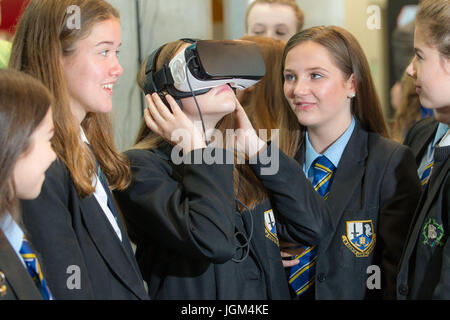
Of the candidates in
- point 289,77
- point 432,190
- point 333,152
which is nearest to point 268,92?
point 289,77

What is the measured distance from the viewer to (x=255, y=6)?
2.61m

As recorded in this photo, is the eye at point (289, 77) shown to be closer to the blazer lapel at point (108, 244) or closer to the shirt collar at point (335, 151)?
the shirt collar at point (335, 151)

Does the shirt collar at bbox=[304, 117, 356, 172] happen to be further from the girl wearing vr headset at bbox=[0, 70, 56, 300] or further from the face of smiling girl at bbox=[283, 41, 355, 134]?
the girl wearing vr headset at bbox=[0, 70, 56, 300]

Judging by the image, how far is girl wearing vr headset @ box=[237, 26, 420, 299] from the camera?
1464 mm

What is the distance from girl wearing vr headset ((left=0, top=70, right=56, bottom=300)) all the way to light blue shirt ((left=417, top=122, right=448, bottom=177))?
3.97ft

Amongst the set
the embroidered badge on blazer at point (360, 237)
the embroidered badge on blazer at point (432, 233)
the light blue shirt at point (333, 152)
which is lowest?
the embroidered badge on blazer at point (360, 237)

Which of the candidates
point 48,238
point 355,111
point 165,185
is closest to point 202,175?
point 165,185

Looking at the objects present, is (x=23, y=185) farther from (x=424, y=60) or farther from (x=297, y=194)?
(x=424, y=60)

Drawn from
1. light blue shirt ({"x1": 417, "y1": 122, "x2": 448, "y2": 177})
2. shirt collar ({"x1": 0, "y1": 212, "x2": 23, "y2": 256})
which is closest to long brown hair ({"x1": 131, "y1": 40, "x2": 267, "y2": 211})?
shirt collar ({"x1": 0, "y1": 212, "x2": 23, "y2": 256})

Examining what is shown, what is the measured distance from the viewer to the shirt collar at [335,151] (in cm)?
163

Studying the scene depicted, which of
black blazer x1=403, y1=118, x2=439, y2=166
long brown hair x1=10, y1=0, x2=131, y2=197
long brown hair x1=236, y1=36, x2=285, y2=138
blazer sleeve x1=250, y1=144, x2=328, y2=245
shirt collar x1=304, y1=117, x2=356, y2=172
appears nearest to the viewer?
long brown hair x1=10, y1=0, x2=131, y2=197

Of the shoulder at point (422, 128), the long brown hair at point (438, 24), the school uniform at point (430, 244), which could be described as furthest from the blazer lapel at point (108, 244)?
the shoulder at point (422, 128)

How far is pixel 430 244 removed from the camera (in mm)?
1280
